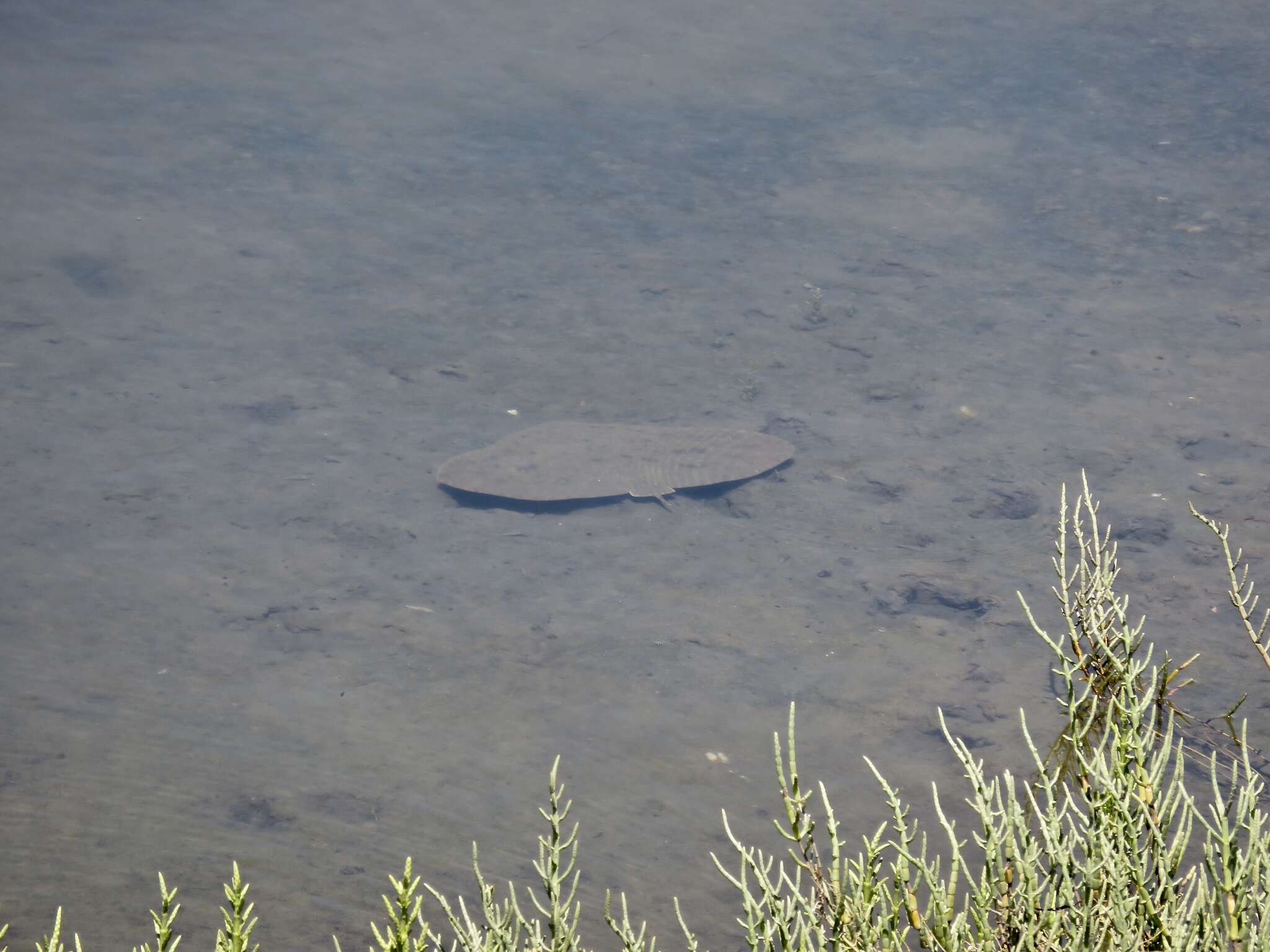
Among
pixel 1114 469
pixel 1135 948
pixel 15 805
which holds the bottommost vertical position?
pixel 15 805

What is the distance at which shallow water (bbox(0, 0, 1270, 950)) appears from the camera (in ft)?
15.2

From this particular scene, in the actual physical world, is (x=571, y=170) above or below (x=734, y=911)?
above

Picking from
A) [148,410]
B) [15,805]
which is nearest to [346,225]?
[148,410]

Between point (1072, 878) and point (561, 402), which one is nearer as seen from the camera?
point (1072, 878)

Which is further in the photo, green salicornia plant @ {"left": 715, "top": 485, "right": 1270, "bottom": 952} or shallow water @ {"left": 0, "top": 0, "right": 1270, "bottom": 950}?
shallow water @ {"left": 0, "top": 0, "right": 1270, "bottom": 950}

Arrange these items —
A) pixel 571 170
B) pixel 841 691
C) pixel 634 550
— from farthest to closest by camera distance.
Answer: pixel 571 170 → pixel 634 550 → pixel 841 691

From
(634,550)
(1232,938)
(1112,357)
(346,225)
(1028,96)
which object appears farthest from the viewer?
(1028,96)

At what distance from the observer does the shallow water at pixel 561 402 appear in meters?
4.64

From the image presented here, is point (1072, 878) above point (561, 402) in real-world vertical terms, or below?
above

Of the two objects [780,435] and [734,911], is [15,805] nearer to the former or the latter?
[734,911]

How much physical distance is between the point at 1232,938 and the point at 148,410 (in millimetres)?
6590

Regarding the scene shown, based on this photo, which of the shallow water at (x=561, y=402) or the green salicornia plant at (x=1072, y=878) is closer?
the green salicornia plant at (x=1072, y=878)

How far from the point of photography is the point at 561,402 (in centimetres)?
722

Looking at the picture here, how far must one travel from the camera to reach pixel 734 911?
411cm
